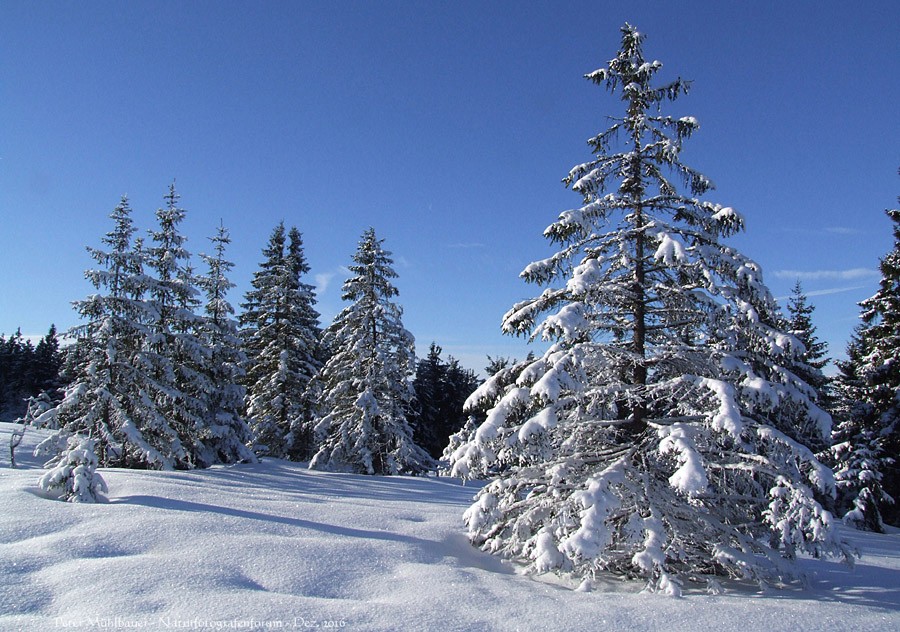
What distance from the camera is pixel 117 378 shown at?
771 inches

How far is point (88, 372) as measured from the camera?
18828 millimetres

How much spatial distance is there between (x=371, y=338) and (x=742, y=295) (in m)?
18.1

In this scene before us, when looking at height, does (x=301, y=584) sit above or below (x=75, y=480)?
below

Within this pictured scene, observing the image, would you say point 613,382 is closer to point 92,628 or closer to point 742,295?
point 742,295

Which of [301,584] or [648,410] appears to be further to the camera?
[648,410]

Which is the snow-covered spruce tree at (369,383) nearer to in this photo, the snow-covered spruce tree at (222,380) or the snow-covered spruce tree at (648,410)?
the snow-covered spruce tree at (222,380)

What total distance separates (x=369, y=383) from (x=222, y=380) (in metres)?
6.87

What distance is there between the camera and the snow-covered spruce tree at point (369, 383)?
23438mm

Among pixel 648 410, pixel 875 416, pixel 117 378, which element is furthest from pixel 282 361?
pixel 875 416

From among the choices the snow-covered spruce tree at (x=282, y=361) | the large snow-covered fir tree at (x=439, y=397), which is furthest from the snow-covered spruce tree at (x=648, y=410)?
the large snow-covered fir tree at (x=439, y=397)

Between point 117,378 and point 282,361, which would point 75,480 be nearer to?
point 117,378

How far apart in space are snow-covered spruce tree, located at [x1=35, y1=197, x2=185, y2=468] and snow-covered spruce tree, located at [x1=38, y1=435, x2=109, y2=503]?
8.75 metres

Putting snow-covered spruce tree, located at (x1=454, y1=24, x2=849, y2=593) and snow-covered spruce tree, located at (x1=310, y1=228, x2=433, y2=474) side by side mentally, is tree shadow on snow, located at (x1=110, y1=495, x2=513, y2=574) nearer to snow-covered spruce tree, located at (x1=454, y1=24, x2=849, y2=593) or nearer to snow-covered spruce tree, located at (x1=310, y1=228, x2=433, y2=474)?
snow-covered spruce tree, located at (x1=454, y1=24, x2=849, y2=593)

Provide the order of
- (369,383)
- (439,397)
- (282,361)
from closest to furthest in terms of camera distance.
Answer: (369,383) → (282,361) → (439,397)
